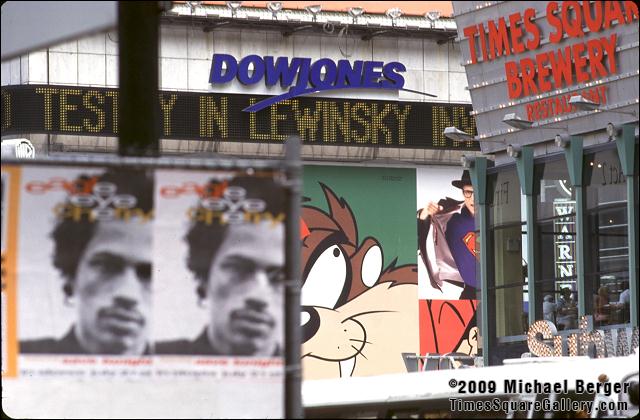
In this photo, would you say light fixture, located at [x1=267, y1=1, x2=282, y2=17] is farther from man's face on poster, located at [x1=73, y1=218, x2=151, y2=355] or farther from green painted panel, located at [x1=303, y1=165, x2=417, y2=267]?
man's face on poster, located at [x1=73, y1=218, x2=151, y2=355]

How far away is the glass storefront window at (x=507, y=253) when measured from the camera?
35.1m

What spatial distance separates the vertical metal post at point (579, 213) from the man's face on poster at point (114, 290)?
73.3 feet

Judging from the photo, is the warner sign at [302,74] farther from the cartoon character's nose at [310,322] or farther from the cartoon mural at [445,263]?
the cartoon character's nose at [310,322]

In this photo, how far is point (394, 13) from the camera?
46812 millimetres

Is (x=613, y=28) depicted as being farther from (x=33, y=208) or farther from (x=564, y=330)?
(x=33, y=208)

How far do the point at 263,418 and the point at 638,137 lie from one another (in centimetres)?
2108

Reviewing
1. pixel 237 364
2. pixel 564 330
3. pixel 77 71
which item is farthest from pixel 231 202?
pixel 77 71

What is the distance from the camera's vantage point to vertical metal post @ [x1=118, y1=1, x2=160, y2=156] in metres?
11.1

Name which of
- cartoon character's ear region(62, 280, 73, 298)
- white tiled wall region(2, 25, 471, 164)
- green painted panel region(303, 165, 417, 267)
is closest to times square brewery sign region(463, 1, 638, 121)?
white tiled wall region(2, 25, 471, 164)

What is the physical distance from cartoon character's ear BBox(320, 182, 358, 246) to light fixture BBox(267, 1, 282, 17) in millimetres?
6265

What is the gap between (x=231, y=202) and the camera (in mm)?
10047

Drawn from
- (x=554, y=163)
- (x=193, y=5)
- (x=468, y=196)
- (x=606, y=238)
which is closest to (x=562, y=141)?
(x=554, y=163)

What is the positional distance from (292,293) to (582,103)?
65.0 feet

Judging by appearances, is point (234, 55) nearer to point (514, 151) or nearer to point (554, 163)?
point (514, 151)
